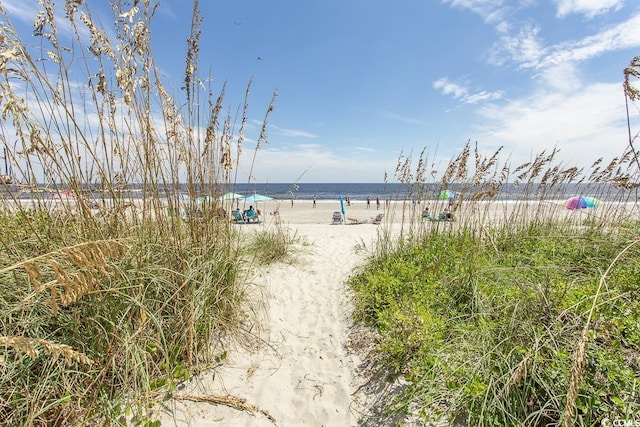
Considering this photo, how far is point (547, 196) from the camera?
18.6ft

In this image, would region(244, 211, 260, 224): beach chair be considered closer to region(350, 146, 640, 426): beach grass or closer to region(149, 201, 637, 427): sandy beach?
region(149, 201, 637, 427): sandy beach

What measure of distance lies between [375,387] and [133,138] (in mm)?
2703

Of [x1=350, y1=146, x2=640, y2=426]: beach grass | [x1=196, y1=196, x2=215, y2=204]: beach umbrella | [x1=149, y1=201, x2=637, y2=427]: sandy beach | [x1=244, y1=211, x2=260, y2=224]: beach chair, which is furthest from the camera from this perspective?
[x1=244, y1=211, x2=260, y2=224]: beach chair

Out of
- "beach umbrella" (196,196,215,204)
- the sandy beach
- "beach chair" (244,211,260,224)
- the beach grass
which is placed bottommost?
"beach chair" (244,211,260,224)

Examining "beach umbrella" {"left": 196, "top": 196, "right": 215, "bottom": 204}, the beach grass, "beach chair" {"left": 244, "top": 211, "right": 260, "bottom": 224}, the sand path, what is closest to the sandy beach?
the sand path

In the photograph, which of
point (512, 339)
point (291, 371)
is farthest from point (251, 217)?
point (512, 339)

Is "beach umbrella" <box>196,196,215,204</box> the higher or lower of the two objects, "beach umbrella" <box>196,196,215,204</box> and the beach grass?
the higher

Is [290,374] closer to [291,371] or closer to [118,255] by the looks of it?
[291,371]

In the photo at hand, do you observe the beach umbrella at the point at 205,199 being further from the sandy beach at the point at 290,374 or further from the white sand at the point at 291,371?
the white sand at the point at 291,371

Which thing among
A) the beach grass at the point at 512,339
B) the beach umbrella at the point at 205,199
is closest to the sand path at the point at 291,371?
the beach grass at the point at 512,339

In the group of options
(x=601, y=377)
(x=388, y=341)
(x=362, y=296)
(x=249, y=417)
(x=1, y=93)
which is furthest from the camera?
(x=362, y=296)

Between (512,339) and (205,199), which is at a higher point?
(205,199)

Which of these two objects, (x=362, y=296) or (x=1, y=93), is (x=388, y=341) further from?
(x=1, y=93)

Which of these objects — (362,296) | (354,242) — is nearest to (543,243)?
(362,296)
